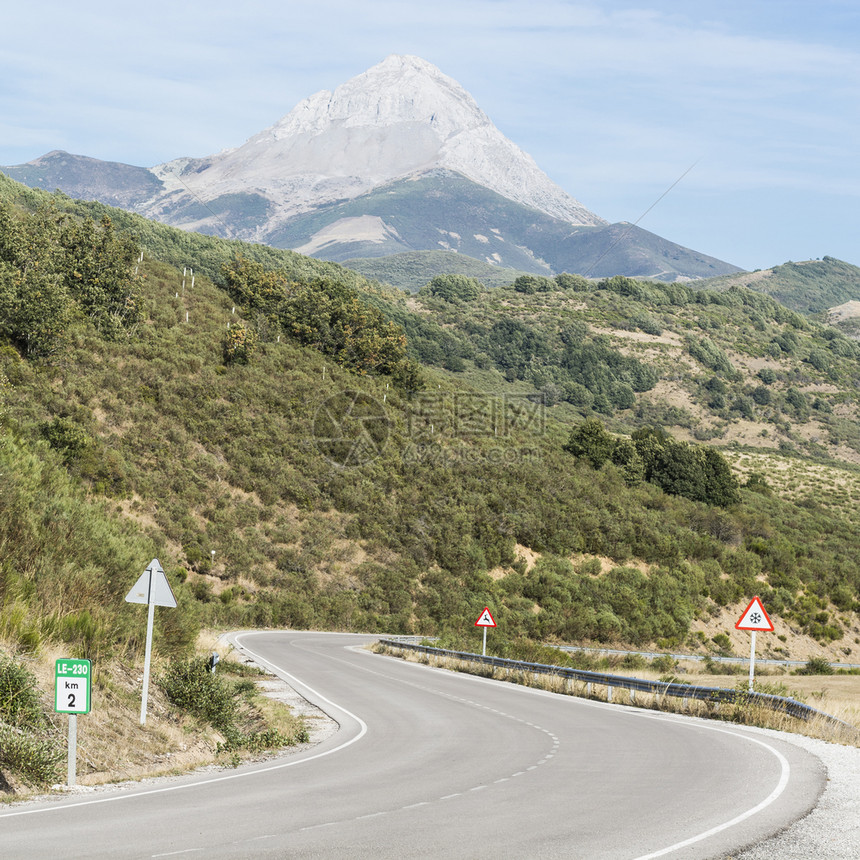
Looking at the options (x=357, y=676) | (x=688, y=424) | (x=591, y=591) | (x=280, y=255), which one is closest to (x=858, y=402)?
(x=688, y=424)

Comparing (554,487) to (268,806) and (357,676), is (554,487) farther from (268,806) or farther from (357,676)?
(268,806)

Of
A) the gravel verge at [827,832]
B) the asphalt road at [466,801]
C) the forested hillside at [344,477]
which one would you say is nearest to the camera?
the gravel verge at [827,832]

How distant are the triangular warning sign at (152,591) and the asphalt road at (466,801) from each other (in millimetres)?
2641

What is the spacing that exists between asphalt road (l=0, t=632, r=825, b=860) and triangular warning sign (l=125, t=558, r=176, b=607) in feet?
8.66

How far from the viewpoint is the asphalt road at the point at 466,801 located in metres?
7.11

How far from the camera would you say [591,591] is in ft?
170

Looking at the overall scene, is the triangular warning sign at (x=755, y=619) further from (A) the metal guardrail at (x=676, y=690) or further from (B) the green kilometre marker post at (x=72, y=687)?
(B) the green kilometre marker post at (x=72, y=687)

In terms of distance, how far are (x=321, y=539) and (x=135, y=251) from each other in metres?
30.6

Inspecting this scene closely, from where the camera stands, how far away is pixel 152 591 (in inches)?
487

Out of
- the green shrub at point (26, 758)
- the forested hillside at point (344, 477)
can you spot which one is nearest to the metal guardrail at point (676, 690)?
the forested hillside at point (344, 477)

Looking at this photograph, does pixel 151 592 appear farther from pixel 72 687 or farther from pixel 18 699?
pixel 72 687

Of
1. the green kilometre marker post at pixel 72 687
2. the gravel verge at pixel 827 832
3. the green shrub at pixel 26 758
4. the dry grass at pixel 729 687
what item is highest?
the green kilometre marker post at pixel 72 687

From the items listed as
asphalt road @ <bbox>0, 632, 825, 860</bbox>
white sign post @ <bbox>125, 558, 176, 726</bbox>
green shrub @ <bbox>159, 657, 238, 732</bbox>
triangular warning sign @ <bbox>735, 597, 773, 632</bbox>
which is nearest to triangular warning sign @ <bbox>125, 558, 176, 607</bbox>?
white sign post @ <bbox>125, 558, 176, 726</bbox>

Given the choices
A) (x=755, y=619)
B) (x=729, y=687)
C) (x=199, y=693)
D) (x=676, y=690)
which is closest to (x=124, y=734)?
(x=199, y=693)
